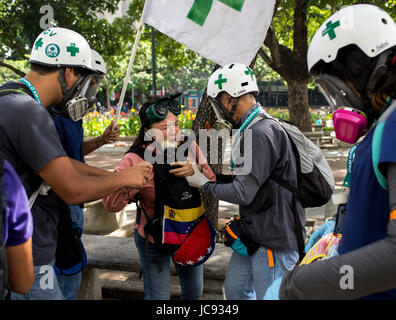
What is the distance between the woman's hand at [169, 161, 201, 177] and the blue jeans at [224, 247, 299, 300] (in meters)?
0.67

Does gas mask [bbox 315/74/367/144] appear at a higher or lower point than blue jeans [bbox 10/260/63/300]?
higher

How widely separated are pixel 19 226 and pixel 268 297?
0.97 meters

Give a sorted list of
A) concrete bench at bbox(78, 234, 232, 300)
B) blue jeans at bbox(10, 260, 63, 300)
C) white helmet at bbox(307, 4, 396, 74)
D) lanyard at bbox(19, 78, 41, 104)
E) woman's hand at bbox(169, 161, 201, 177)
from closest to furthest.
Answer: white helmet at bbox(307, 4, 396, 74) → blue jeans at bbox(10, 260, 63, 300) → lanyard at bbox(19, 78, 41, 104) → woman's hand at bbox(169, 161, 201, 177) → concrete bench at bbox(78, 234, 232, 300)

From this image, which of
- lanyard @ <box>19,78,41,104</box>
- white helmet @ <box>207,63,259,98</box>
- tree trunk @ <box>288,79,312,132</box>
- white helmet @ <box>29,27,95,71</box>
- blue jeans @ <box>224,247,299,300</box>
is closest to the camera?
lanyard @ <box>19,78,41,104</box>

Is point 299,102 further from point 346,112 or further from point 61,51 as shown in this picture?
point 346,112

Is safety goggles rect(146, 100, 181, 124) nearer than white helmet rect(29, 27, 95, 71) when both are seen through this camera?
No

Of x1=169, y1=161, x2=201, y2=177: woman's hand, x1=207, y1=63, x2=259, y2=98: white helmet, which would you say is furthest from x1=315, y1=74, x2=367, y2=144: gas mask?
x1=169, y1=161, x2=201, y2=177: woman's hand

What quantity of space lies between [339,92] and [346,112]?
0.30 ft

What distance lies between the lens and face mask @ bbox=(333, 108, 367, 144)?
1.46 metres

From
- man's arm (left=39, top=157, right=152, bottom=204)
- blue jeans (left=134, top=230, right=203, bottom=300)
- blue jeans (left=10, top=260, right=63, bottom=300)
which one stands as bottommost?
blue jeans (left=134, top=230, right=203, bottom=300)

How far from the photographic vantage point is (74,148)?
9.86 feet

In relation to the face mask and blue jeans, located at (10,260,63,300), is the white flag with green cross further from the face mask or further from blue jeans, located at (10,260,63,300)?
blue jeans, located at (10,260,63,300)

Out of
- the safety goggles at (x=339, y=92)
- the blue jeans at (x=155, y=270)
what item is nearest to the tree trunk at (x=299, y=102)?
the blue jeans at (x=155, y=270)

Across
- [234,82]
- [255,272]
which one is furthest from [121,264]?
[234,82]
